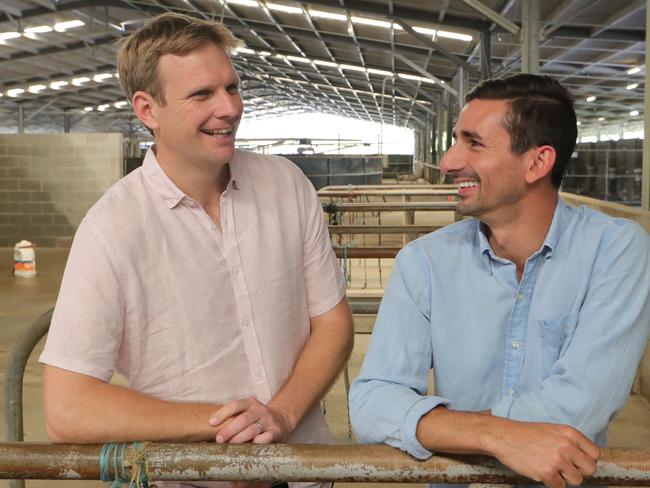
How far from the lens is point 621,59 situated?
1614 centimetres

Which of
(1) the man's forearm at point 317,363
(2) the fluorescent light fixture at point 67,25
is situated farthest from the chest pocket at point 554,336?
(2) the fluorescent light fixture at point 67,25

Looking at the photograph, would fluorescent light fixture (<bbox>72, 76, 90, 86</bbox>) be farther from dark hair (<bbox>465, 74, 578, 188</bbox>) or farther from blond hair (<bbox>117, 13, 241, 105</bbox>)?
dark hair (<bbox>465, 74, 578, 188</bbox>)

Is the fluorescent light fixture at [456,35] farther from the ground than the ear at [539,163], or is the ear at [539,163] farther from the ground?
the fluorescent light fixture at [456,35]

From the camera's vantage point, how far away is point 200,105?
6.08ft

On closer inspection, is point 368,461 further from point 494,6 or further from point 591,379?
point 494,6

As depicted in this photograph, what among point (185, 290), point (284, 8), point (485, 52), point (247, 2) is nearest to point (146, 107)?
point (185, 290)

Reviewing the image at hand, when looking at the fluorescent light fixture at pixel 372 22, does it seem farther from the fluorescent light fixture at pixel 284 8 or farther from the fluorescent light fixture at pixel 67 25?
the fluorescent light fixture at pixel 67 25

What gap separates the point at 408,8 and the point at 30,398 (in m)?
10.3

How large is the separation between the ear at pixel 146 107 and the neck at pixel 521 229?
0.77 meters

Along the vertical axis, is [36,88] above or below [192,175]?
above

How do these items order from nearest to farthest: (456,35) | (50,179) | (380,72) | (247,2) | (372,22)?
1. (456,35)
2. (50,179)
3. (372,22)
4. (247,2)
5. (380,72)

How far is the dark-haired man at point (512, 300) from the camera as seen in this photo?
172 cm

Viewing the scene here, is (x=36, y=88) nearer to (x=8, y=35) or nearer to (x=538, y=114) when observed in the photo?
(x=8, y=35)

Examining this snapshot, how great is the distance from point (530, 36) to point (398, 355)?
8737 mm
